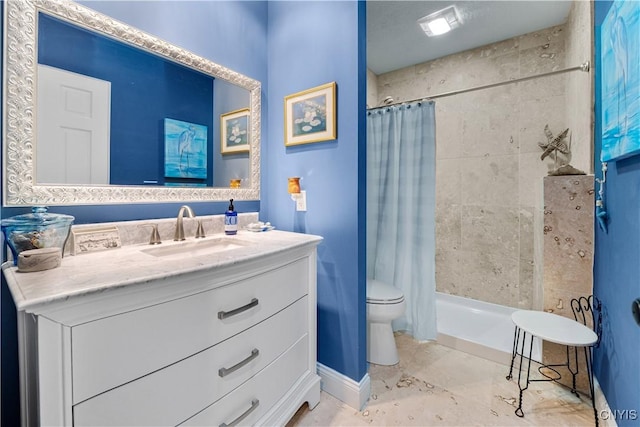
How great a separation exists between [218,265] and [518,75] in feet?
10.1

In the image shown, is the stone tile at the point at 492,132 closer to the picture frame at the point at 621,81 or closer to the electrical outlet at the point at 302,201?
the picture frame at the point at 621,81

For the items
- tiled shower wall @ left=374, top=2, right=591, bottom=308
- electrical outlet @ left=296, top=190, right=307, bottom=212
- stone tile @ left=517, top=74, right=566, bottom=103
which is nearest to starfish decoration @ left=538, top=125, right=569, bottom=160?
tiled shower wall @ left=374, top=2, right=591, bottom=308

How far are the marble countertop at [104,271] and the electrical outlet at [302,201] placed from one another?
0.45 m

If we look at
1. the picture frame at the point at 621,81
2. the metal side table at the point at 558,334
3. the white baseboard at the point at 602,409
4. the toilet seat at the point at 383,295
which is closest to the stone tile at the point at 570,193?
the picture frame at the point at 621,81

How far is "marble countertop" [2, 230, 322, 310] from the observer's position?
2.11 ft

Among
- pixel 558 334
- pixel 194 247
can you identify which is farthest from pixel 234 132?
pixel 558 334

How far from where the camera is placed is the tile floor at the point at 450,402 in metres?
1.40

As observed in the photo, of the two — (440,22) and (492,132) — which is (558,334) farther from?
(440,22)

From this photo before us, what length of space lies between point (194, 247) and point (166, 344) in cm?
61

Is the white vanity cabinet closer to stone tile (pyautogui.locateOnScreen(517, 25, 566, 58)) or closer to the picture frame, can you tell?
the picture frame

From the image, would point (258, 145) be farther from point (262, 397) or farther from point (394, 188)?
point (262, 397)

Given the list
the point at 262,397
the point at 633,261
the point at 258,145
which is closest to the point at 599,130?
the point at 633,261

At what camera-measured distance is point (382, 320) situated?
1812 mm

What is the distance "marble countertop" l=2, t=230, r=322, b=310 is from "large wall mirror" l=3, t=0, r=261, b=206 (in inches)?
12.2
